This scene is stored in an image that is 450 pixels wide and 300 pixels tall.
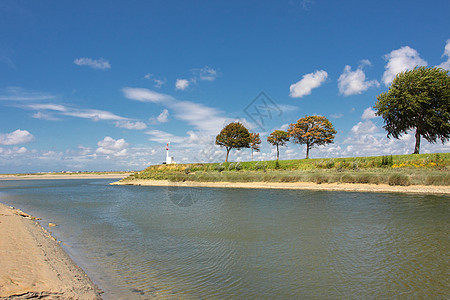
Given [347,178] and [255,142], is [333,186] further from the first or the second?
[255,142]

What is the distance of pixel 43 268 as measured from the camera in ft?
17.3

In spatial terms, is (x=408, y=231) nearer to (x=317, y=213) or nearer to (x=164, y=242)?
(x=317, y=213)

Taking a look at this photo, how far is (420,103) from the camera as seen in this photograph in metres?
34.7

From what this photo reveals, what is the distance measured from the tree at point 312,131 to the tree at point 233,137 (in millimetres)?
10255

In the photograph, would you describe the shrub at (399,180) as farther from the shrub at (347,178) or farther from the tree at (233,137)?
the tree at (233,137)

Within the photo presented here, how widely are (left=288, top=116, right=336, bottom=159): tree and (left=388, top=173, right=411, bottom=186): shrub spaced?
83.4 feet

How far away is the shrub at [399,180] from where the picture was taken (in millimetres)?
23356

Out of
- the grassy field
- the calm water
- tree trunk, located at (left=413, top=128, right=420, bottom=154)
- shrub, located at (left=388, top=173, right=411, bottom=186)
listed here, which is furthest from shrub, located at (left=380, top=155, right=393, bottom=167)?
the calm water

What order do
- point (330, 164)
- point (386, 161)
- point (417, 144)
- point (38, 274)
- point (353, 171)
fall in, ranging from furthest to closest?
point (330, 164) < point (417, 144) < point (386, 161) < point (353, 171) < point (38, 274)

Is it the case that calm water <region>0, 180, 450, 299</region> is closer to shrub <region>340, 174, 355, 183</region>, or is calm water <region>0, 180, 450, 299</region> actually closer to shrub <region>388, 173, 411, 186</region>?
shrub <region>388, 173, 411, 186</region>

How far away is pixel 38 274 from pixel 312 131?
163 feet

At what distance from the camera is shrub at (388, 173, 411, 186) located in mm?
23356

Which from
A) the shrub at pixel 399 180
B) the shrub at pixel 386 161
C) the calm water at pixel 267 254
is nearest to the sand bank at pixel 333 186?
the shrub at pixel 399 180

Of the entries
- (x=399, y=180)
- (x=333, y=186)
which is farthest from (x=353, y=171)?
(x=399, y=180)
